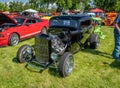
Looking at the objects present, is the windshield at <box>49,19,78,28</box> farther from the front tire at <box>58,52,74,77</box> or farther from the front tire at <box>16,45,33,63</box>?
the front tire at <box>58,52,74,77</box>

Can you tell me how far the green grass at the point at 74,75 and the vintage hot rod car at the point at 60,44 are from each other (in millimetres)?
264

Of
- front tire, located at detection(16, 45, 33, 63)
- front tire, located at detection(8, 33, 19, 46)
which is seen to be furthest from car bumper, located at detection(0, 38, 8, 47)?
front tire, located at detection(16, 45, 33, 63)

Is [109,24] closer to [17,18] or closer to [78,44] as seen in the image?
[17,18]

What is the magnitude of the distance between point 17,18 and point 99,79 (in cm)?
696

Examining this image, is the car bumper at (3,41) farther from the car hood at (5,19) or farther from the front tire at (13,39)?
the car hood at (5,19)

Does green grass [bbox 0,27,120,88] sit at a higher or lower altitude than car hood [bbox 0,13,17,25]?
lower

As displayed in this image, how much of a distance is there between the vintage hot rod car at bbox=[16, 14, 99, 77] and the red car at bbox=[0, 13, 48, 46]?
2.44 m

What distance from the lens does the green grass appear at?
217 inches

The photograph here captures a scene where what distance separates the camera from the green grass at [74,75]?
5.52 m

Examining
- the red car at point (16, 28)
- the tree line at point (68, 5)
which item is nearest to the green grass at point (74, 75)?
the red car at point (16, 28)

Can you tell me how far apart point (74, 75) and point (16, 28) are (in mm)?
4951

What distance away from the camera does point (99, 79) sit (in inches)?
228

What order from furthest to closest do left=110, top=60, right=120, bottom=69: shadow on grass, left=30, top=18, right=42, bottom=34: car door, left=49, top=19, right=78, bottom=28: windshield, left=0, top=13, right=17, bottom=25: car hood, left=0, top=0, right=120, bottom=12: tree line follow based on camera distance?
left=0, top=0, right=120, bottom=12: tree line
left=30, top=18, right=42, bottom=34: car door
left=0, top=13, right=17, bottom=25: car hood
left=49, top=19, right=78, bottom=28: windshield
left=110, top=60, right=120, bottom=69: shadow on grass

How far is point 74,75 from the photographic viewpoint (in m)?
6.10
